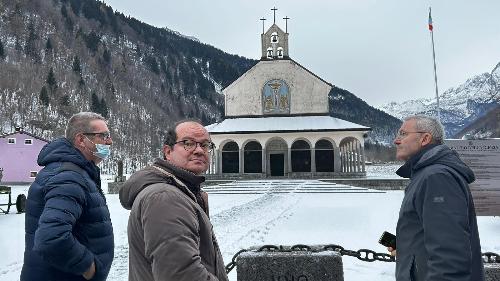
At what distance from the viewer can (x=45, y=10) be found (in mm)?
131375

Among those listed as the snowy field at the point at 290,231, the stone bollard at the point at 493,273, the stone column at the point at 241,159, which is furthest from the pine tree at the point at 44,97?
the stone bollard at the point at 493,273

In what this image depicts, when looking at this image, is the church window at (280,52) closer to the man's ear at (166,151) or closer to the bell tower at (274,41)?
the bell tower at (274,41)

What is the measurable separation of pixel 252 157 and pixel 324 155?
593cm

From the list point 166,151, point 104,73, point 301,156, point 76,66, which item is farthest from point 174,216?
point 104,73

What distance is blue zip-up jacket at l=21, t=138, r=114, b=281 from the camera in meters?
2.79

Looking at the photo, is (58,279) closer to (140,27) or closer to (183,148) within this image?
(183,148)

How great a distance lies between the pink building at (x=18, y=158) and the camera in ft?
156

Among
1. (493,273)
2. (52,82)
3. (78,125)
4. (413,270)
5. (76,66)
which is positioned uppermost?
(76,66)

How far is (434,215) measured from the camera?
110 inches

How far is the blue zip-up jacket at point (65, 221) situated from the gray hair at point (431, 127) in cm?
242

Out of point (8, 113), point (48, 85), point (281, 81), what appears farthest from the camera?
point (48, 85)

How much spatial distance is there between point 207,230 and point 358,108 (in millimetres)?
167280

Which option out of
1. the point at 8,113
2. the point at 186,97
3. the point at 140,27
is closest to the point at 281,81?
the point at 8,113

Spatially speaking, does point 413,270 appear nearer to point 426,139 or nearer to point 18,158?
point 426,139
